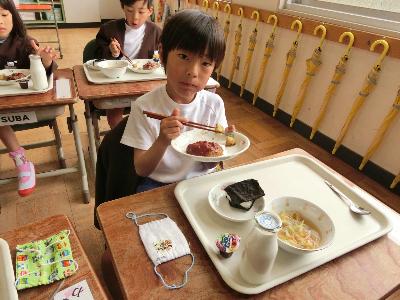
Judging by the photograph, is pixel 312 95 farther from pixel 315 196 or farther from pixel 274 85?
pixel 315 196

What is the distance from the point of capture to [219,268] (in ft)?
1.95

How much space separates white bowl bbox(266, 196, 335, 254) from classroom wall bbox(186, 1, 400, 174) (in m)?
1.55

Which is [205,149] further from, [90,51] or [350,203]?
[90,51]

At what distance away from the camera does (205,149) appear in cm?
89

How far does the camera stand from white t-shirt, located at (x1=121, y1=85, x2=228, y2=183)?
37.8 inches

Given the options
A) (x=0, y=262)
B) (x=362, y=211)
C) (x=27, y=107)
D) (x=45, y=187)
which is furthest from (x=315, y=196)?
(x=45, y=187)

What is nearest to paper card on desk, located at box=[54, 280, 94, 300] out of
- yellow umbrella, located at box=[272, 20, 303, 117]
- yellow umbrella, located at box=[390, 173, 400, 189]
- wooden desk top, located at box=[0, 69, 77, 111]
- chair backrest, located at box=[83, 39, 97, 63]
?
wooden desk top, located at box=[0, 69, 77, 111]

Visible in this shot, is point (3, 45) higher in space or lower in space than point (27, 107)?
higher

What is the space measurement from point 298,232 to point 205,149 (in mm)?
351

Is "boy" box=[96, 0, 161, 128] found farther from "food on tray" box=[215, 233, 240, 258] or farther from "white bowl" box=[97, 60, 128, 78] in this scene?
Result: "food on tray" box=[215, 233, 240, 258]

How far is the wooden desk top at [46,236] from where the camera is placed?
554 mm

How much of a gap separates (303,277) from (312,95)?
2.12 meters

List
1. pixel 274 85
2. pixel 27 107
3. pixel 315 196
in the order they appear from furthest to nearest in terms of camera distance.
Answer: pixel 274 85, pixel 27 107, pixel 315 196

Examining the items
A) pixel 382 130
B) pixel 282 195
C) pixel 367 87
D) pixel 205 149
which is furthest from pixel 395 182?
pixel 205 149
